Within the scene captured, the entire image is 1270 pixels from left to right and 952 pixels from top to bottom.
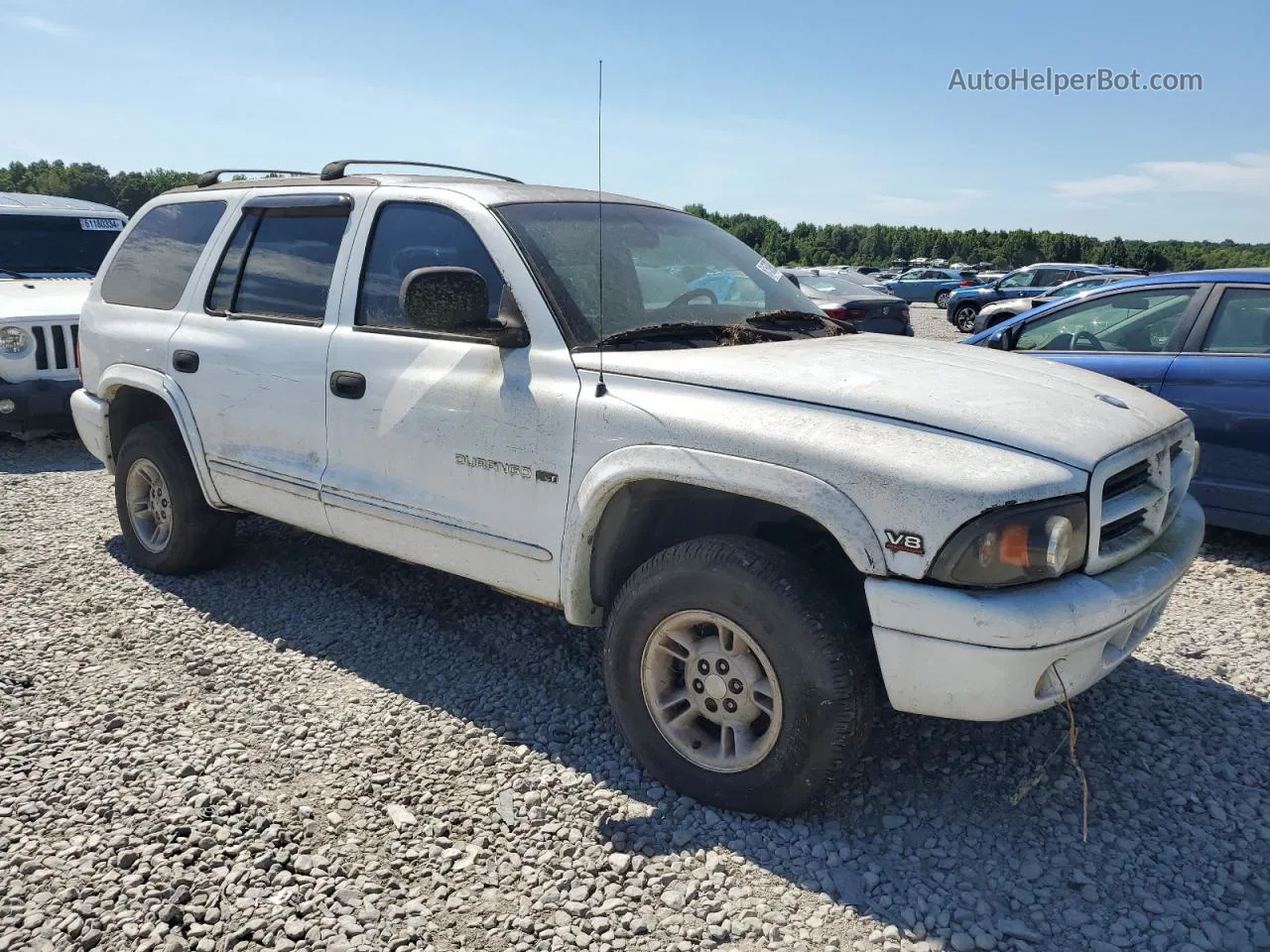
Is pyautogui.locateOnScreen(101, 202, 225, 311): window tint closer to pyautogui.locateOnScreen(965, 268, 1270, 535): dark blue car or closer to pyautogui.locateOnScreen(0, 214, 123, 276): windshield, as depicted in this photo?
pyautogui.locateOnScreen(0, 214, 123, 276): windshield

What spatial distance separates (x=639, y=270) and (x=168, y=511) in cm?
280

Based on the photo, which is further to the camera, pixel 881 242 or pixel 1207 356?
pixel 881 242

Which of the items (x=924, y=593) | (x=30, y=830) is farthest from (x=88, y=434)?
(x=924, y=593)

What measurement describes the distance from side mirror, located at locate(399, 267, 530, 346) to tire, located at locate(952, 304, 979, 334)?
22093 millimetres

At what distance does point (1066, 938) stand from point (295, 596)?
3.60 m

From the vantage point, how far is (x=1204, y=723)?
351cm

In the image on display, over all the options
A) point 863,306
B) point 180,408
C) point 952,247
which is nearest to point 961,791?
point 180,408

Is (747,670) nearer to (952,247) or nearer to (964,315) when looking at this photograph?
(964,315)

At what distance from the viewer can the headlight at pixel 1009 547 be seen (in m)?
2.43

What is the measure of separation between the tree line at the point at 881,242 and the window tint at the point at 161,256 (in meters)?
56.5

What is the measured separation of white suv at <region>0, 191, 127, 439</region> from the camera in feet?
24.8

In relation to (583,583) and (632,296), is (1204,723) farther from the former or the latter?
(632,296)

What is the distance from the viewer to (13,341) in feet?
24.8

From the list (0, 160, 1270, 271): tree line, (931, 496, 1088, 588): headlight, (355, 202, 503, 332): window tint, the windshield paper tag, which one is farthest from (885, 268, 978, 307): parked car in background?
(931, 496, 1088, 588): headlight
